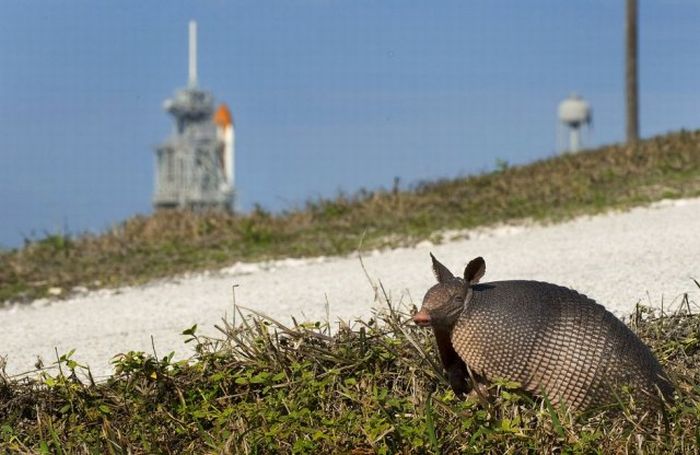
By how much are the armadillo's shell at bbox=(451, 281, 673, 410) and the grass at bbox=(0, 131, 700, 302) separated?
25.6 ft

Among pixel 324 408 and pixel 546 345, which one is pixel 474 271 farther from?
pixel 324 408

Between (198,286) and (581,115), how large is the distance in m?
37.9

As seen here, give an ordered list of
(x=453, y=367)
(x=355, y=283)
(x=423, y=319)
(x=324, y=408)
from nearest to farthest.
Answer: (x=423, y=319), (x=453, y=367), (x=324, y=408), (x=355, y=283)

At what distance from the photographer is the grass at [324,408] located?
4.60 m

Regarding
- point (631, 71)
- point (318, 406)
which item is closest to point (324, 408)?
point (318, 406)

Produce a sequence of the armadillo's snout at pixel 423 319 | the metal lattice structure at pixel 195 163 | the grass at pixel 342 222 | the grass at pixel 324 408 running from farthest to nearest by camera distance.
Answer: the metal lattice structure at pixel 195 163 → the grass at pixel 342 222 → the grass at pixel 324 408 → the armadillo's snout at pixel 423 319

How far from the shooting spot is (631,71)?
23.8 metres

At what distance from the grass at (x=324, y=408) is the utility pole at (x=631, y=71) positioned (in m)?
18.5

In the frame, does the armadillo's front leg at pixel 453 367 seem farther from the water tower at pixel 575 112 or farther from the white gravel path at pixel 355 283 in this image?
the water tower at pixel 575 112

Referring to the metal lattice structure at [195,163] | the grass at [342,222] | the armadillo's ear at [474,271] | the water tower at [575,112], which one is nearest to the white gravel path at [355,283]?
the grass at [342,222]

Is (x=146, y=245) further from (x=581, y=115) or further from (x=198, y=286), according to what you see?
(x=581, y=115)

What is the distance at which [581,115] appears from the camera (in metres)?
46.4

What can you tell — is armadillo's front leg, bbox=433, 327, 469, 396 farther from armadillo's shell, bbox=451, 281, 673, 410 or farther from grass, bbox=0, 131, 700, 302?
grass, bbox=0, 131, 700, 302

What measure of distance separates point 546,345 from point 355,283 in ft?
18.0
